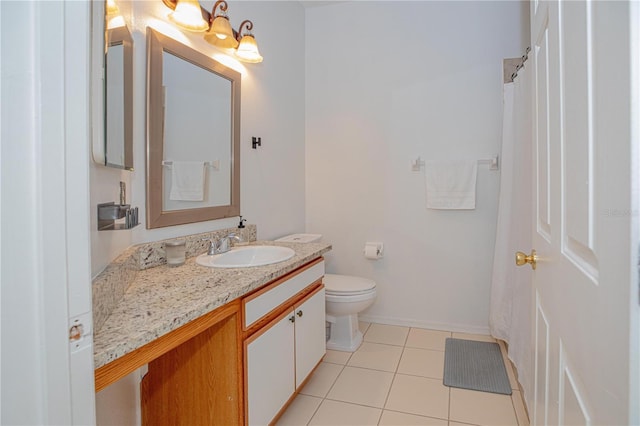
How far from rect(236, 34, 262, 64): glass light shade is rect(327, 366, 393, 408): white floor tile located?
78.1 inches

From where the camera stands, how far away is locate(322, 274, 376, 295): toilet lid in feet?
7.75

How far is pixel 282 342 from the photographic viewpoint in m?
1.60

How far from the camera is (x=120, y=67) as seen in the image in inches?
48.2

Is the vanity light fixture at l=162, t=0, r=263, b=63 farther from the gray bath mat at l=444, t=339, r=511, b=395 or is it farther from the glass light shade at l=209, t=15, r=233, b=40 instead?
the gray bath mat at l=444, t=339, r=511, b=395

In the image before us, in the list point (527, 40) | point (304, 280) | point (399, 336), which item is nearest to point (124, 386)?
point (304, 280)

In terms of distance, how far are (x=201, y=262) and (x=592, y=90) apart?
1480 millimetres

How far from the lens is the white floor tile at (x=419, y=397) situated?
1812 mm

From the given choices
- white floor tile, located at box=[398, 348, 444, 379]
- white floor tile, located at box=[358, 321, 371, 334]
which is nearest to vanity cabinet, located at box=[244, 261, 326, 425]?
white floor tile, located at box=[398, 348, 444, 379]

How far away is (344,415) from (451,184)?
1.76m

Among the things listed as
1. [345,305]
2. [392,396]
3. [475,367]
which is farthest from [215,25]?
[475,367]

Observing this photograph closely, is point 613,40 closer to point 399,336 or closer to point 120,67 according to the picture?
point 120,67

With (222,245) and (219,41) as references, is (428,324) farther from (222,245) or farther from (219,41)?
(219,41)

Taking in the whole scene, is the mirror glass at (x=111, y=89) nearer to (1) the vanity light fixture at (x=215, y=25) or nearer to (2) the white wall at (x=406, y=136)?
(1) the vanity light fixture at (x=215, y=25)

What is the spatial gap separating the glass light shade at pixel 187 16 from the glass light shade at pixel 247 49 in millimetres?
405
